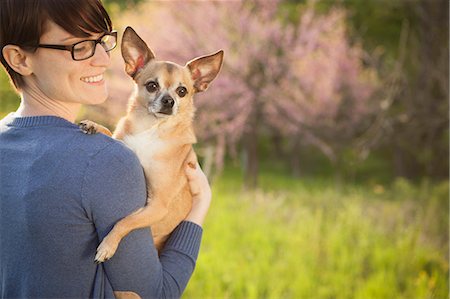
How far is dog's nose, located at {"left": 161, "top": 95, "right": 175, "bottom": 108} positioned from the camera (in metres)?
1.92

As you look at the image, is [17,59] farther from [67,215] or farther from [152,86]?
[152,86]

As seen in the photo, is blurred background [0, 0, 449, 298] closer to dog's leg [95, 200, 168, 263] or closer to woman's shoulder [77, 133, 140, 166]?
dog's leg [95, 200, 168, 263]

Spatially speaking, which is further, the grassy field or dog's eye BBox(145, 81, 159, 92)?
the grassy field

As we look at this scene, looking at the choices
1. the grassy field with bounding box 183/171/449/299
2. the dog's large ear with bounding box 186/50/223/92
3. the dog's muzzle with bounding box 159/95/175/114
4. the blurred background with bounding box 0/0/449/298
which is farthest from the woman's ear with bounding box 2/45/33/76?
the blurred background with bounding box 0/0/449/298

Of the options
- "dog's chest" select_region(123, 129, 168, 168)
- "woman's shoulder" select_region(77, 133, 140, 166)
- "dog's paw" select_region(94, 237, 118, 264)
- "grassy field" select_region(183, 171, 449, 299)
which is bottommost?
"grassy field" select_region(183, 171, 449, 299)

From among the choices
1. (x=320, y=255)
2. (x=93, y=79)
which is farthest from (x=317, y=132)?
(x=93, y=79)

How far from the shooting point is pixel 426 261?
5.39m

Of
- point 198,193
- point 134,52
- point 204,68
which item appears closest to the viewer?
point 198,193

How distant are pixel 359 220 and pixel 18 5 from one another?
560 centimetres

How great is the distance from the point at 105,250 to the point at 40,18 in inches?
22.2

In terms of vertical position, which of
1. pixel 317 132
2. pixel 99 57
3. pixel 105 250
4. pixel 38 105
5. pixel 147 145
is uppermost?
pixel 99 57

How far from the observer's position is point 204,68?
2.02 m

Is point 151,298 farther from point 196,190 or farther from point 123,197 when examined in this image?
point 196,190

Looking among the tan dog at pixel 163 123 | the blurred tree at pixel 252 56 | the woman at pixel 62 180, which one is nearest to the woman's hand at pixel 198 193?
the tan dog at pixel 163 123
